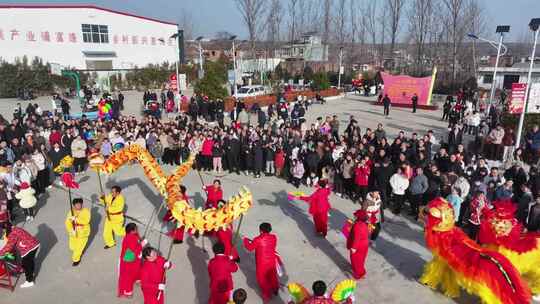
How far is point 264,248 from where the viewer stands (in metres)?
5.73

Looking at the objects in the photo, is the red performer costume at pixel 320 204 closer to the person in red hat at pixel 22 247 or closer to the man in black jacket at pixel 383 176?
the man in black jacket at pixel 383 176

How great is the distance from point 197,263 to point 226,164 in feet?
17.9

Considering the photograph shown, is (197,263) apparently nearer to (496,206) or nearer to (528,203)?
(496,206)

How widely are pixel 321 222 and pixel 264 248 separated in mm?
2358

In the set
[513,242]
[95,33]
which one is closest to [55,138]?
[513,242]

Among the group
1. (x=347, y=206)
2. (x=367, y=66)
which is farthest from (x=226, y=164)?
(x=367, y=66)

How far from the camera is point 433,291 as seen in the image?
6.10 metres

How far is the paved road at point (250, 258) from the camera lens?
19.9 ft

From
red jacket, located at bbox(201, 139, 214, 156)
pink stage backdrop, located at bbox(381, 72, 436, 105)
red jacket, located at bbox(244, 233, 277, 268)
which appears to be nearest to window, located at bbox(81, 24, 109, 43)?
pink stage backdrop, located at bbox(381, 72, 436, 105)

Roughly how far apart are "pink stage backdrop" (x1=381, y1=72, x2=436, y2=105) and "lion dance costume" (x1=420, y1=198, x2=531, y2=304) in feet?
65.9

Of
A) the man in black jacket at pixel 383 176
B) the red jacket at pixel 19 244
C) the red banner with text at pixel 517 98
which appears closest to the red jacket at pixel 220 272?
the red jacket at pixel 19 244

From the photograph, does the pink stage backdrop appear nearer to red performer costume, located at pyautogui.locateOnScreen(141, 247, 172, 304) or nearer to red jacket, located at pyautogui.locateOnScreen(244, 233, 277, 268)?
red jacket, located at pyautogui.locateOnScreen(244, 233, 277, 268)

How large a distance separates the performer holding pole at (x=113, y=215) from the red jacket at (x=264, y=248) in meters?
2.83

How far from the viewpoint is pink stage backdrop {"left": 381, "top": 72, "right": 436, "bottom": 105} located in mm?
24219
